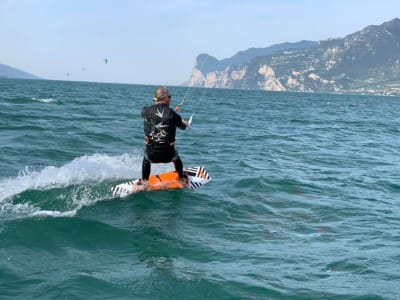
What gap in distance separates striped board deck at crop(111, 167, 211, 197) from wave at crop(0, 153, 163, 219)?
0.39 m

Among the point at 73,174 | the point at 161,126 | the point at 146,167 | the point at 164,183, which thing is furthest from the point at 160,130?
the point at 73,174

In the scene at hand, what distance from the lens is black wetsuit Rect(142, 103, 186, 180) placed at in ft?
34.4

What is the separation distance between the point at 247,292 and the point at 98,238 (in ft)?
10.3

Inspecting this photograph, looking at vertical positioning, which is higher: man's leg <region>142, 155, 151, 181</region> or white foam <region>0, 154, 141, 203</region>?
man's leg <region>142, 155, 151, 181</region>

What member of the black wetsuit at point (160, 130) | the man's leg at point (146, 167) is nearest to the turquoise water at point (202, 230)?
the man's leg at point (146, 167)

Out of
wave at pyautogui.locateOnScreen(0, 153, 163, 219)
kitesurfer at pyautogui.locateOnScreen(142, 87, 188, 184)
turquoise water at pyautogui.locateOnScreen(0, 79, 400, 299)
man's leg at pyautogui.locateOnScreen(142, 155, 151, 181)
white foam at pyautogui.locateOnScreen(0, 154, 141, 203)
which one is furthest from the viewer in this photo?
man's leg at pyautogui.locateOnScreen(142, 155, 151, 181)

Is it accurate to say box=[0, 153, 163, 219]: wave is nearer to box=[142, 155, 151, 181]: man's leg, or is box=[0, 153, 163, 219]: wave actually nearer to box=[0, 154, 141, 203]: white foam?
box=[0, 154, 141, 203]: white foam

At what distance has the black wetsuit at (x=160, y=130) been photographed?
10484 millimetres

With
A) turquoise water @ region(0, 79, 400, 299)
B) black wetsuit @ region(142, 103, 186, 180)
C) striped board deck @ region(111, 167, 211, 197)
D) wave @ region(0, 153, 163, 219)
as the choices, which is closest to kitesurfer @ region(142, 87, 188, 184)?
black wetsuit @ region(142, 103, 186, 180)

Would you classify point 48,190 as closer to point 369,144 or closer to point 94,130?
point 94,130

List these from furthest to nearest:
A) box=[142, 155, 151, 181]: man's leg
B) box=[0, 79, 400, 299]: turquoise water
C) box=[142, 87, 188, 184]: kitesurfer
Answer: box=[142, 155, 151, 181]: man's leg
box=[142, 87, 188, 184]: kitesurfer
box=[0, 79, 400, 299]: turquoise water

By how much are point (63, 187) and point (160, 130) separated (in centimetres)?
288

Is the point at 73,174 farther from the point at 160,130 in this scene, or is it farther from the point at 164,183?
the point at 160,130

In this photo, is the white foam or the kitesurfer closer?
the kitesurfer
